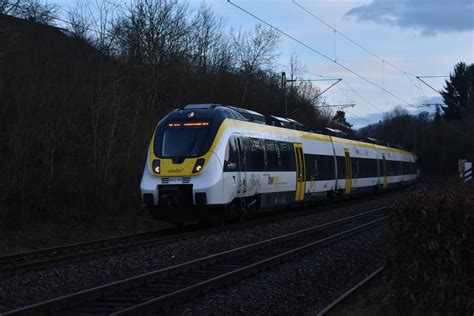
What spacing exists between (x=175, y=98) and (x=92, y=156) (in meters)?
16.1

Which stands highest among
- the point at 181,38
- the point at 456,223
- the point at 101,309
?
the point at 181,38

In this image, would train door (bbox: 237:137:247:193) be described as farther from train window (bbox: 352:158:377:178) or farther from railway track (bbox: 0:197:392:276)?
train window (bbox: 352:158:377:178)

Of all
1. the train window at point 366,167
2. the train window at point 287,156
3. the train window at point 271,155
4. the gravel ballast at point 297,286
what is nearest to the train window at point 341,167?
the train window at point 366,167

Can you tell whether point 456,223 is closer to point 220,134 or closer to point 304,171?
point 220,134

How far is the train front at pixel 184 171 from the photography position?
15.9m

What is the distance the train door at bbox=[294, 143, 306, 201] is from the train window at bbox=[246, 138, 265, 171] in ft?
11.7

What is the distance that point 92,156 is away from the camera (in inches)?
805

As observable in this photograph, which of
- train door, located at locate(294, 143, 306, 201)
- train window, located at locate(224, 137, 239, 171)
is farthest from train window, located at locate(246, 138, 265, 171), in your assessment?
train door, located at locate(294, 143, 306, 201)

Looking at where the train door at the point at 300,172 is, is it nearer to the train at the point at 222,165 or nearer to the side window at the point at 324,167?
the train at the point at 222,165

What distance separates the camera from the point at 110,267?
439 inches

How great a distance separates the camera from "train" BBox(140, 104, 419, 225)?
1605 centimetres

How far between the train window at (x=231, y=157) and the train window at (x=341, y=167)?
12.7 metres

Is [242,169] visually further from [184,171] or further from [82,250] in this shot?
[82,250]

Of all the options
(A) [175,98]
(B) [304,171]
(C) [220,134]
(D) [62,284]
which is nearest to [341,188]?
(B) [304,171]
